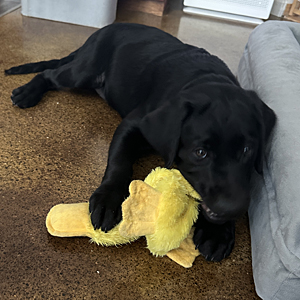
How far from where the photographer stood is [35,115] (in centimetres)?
207

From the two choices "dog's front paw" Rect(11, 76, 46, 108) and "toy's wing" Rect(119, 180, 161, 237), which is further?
"dog's front paw" Rect(11, 76, 46, 108)

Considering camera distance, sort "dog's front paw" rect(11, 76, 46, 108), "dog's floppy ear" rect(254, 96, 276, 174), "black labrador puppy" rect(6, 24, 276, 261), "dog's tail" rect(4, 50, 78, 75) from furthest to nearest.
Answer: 1. "dog's tail" rect(4, 50, 78, 75)
2. "dog's front paw" rect(11, 76, 46, 108)
3. "dog's floppy ear" rect(254, 96, 276, 174)
4. "black labrador puppy" rect(6, 24, 276, 261)

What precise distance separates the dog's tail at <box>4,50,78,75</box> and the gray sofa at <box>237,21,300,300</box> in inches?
53.7

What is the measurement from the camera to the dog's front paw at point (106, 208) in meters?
1.32

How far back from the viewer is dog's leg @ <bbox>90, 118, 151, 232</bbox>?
4.38ft

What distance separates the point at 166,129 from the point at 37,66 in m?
1.52

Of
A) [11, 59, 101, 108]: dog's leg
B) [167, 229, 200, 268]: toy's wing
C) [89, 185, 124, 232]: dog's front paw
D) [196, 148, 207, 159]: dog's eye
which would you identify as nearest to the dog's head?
[196, 148, 207, 159]: dog's eye

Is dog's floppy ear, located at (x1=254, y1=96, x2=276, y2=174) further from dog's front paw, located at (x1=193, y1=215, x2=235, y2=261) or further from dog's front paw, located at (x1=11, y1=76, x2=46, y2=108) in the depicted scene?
dog's front paw, located at (x1=11, y1=76, x2=46, y2=108)

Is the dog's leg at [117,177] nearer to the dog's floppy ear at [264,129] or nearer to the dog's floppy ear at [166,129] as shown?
the dog's floppy ear at [166,129]

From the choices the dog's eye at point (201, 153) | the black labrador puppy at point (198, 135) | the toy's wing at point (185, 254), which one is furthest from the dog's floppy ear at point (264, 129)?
the toy's wing at point (185, 254)

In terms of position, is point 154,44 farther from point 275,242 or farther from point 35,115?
point 275,242

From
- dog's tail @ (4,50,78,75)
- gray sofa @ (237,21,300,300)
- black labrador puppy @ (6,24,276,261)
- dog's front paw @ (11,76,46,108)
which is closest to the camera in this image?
gray sofa @ (237,21,300,300)

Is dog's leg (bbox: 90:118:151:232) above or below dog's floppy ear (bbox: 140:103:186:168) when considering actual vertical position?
below

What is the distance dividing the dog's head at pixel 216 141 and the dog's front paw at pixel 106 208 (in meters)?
0.26
